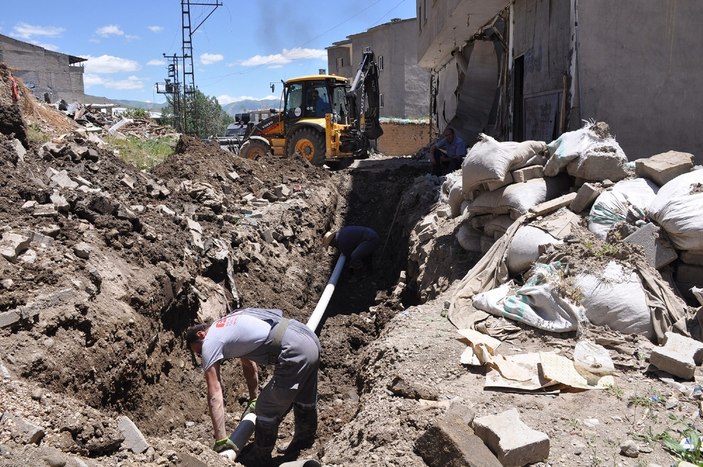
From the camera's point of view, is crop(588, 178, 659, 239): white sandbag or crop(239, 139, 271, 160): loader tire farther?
crop(239, 139, 271, 160): loader tire

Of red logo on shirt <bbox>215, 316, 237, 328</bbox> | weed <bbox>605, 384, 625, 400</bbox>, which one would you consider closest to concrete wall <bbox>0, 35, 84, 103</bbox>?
red logo on shirt <bbox>215, 316, 237, 328</bbox>

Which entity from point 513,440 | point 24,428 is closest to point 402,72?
point 513,440

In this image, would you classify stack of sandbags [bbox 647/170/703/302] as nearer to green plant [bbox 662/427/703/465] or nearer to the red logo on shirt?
green plant [bbox 662/427/703/465]

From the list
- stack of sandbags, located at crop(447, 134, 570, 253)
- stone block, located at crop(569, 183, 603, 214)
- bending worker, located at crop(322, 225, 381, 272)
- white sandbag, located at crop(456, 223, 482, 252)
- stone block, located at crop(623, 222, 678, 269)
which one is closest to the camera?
stone block, located at crop(623, 222, 678, 269)

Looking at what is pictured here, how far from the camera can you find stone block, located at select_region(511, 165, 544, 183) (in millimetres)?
5855

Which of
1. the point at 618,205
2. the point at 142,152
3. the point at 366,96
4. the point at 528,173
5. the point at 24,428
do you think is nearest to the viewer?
the point at 24,428

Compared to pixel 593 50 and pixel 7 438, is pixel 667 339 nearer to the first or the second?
pixel 7 438

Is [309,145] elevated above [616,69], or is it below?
below

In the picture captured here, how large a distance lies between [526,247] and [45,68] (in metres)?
36.0

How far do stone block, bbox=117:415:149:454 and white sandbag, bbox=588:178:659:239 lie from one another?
3.76 meters

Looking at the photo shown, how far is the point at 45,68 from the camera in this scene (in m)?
33.8

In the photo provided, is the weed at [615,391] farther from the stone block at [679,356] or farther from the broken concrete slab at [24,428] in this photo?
the broken concrete slab at [24,428]

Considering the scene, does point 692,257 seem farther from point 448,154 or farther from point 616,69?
point 448,154

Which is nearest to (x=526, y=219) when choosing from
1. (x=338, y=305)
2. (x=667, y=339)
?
(x=667, y=339)
